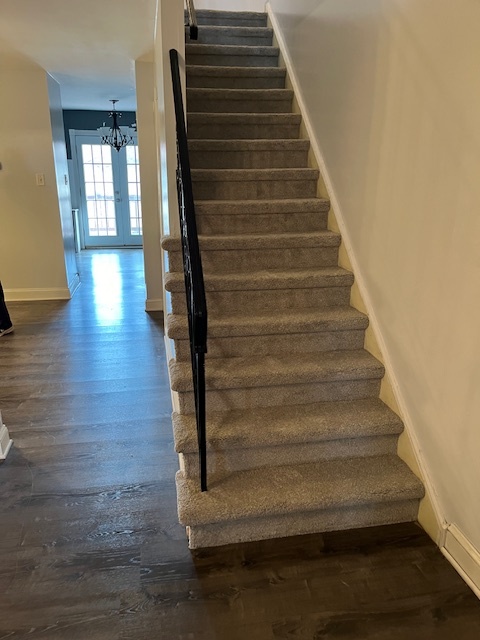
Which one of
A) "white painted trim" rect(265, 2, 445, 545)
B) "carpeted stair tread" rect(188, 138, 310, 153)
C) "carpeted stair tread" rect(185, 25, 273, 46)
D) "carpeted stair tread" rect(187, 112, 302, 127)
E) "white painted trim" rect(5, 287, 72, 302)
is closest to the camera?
"white painted trim" rect(265, 2, 445, 545)

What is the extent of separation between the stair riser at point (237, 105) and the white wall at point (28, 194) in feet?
7.33

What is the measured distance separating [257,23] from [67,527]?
432 centimetres

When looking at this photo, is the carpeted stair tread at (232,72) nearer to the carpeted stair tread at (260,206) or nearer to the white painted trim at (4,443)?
the carpeted stair tread at (260,206)

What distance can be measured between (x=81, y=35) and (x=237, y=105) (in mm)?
1353

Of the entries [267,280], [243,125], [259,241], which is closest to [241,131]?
[243,125]

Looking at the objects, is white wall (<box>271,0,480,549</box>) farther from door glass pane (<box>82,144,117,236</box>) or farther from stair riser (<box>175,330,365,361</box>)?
door glass pane (<box>82,144,117,236</box>)

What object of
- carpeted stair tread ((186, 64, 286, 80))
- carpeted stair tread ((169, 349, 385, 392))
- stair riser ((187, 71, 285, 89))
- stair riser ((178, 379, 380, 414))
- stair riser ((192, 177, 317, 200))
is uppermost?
carpeted stair tread ((186, 64, 286, 80))

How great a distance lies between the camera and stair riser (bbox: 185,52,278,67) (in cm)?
358

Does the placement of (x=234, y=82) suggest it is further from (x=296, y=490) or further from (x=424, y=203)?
(x=296, y=490)

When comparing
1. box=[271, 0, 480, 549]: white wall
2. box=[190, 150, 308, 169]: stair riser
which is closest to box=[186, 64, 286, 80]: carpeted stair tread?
box=[190, 150, 308, 169]: stair riser

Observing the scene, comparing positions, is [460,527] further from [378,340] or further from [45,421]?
[45,421]

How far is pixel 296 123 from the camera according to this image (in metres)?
3.23

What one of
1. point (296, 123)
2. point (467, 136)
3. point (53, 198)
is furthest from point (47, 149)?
point (467, 136)

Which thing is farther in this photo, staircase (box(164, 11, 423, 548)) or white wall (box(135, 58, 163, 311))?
white wall (box(135, 58, 163, 311))
